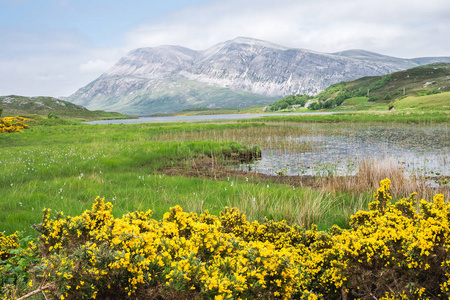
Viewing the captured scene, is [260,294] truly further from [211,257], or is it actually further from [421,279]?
[421,279]

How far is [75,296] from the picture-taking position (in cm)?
272

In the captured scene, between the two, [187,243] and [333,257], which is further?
[333,257]

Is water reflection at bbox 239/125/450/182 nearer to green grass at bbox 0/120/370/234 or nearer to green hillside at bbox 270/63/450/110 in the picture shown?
green grass at bbox 0/120/370/234

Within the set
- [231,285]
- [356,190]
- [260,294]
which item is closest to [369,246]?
[260,294]

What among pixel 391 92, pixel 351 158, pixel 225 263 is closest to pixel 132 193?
pixel 225 263

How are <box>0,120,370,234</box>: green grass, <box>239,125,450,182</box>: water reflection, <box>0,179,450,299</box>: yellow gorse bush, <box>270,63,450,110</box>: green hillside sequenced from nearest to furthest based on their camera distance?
1. <box>0,179,450,299</box>: yellow gorse bush
2. <box>0,120,370,234</box>: green grass
3. <box>239,125,450,182</box>: water reflection
4. <box>270,63,450,110</box>: green hillside

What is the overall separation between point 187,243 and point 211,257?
0.35 m

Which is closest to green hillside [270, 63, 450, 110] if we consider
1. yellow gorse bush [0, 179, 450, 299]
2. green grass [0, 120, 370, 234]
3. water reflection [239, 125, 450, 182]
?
water reflection [239, 125, 450, 182]

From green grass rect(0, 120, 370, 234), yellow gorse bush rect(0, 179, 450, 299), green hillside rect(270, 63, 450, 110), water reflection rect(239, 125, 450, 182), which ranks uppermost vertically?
green hillside rect(270, 63, 450, 110)

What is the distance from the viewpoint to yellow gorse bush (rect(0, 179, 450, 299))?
2.72m

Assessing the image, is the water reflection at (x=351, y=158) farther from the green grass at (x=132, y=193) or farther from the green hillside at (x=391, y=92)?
the green hillside at (x=391, y=92)

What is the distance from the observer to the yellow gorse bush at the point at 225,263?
2.72 meters

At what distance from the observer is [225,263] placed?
117 inches

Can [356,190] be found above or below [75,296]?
below
